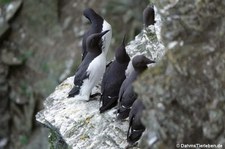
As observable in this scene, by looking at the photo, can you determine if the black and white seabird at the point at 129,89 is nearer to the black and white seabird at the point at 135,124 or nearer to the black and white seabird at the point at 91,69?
the black and white seabird at the point at 135,124

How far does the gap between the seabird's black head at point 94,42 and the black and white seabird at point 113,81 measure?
429 millimetres

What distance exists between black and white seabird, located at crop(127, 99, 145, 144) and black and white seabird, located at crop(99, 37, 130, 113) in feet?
2.93

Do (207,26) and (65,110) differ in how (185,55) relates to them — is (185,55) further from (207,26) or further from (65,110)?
(65,110)


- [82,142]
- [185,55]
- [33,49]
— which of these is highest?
[185,55]

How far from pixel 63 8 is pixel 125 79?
914cm

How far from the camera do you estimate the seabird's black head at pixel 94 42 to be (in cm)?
820

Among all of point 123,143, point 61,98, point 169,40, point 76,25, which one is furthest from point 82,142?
point 76,25

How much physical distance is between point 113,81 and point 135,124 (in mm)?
1184

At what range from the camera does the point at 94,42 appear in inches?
323

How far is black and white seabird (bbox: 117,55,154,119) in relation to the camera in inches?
275

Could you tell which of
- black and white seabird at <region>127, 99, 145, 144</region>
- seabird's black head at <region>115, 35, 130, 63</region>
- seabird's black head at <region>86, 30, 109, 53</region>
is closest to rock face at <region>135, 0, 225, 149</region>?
black and white seabird at <region>127, 99, 145, 144</region>

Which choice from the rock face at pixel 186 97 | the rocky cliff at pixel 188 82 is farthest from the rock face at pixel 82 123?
the rock face at pixel 186 97

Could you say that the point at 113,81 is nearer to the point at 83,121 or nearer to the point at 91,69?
the point at 91,69

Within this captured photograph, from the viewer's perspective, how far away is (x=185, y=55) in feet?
16.9
